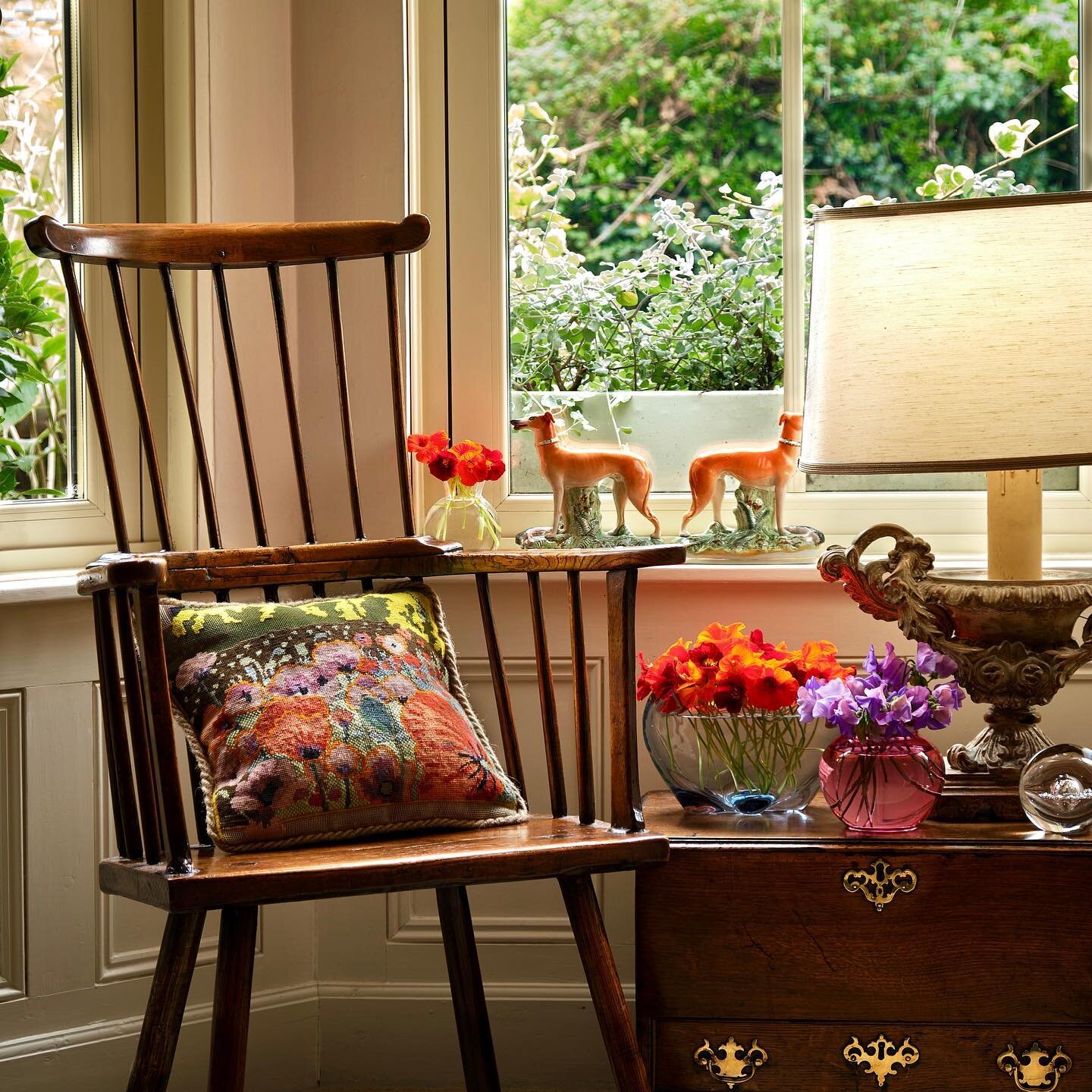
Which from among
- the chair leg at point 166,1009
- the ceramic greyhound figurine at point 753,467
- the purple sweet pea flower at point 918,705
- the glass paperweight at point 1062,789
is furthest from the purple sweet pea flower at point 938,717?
the chair leg at point 166,1009

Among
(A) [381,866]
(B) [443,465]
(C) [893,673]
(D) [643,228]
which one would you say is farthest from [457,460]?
(A) [381,866]

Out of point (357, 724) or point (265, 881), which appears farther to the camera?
point (357, 724)

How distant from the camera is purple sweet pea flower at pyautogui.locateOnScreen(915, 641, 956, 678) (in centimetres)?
171

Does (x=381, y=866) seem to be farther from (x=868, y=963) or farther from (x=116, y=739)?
(x=868, y=963)

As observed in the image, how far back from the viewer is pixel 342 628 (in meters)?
1.65

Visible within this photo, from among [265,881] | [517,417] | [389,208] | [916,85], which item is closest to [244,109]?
[389,208]

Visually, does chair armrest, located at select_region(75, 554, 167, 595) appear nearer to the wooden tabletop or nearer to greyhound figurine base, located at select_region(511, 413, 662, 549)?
the wooden tabletop

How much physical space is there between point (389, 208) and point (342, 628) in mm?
831

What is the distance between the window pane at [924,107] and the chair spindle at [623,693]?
2.48 feet

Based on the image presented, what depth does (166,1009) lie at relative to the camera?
1.44 meters

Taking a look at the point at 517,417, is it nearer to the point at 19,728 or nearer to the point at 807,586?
the point at 807,586

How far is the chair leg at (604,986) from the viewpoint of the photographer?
1.48 m

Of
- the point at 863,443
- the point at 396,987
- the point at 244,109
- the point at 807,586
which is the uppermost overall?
the point at 244,109

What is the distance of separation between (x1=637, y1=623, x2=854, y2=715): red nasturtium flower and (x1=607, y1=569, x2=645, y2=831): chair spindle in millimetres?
240
